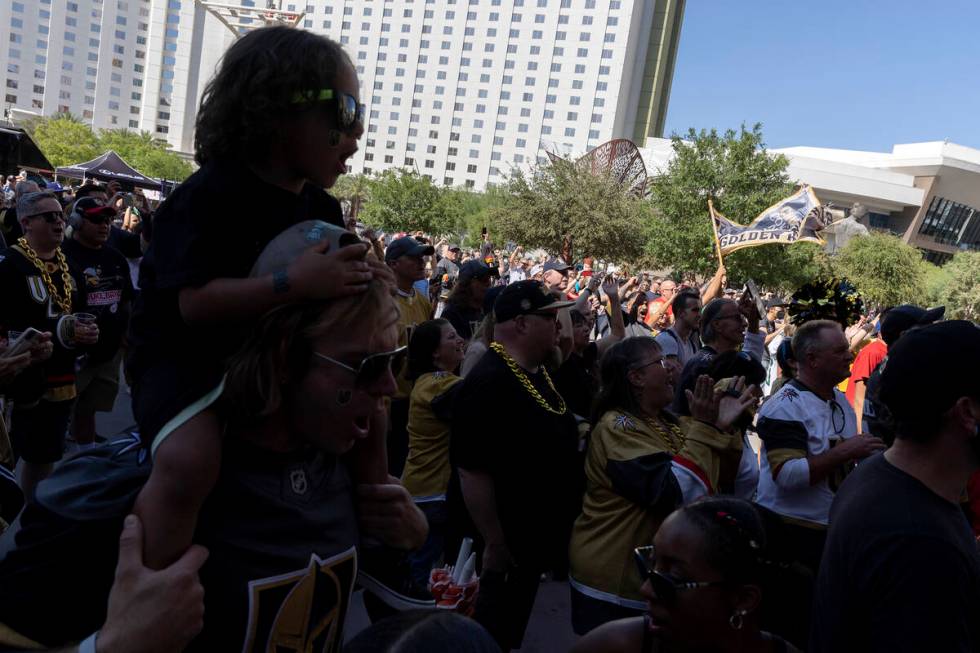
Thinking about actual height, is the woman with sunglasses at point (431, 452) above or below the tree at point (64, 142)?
below

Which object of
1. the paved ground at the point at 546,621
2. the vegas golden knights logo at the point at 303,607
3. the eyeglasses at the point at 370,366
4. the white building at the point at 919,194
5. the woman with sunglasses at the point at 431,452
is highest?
the white building at the point at 919,194

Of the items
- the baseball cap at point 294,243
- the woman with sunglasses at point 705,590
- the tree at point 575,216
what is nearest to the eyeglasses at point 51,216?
the baseball cap at point 294,243

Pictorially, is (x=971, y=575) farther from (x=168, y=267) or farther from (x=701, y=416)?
(x=168, y=267)

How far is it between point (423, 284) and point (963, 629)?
8286 millimetres

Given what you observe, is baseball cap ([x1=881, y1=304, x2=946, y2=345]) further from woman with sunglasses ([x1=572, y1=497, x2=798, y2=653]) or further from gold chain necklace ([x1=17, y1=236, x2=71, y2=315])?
gold chain necklace ([x1=17, y1=236, x2=71, y2=315])

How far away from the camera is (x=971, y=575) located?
6.46 ft

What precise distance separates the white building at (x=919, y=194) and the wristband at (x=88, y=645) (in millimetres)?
76235

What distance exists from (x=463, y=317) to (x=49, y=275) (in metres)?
3.39

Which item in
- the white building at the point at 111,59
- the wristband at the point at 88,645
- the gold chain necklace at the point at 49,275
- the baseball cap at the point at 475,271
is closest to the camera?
the wristband at the point at 88,645

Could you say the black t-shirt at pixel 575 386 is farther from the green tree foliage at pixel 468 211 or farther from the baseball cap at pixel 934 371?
the green tree foliage at pixel 468 211

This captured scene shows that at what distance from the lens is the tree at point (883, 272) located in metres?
43.0

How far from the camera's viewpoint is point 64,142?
74.3 metres

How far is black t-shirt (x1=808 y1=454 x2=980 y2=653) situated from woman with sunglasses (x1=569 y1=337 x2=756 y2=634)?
1192 millimetres

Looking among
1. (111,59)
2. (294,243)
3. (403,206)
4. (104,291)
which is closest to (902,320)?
(294,243)
